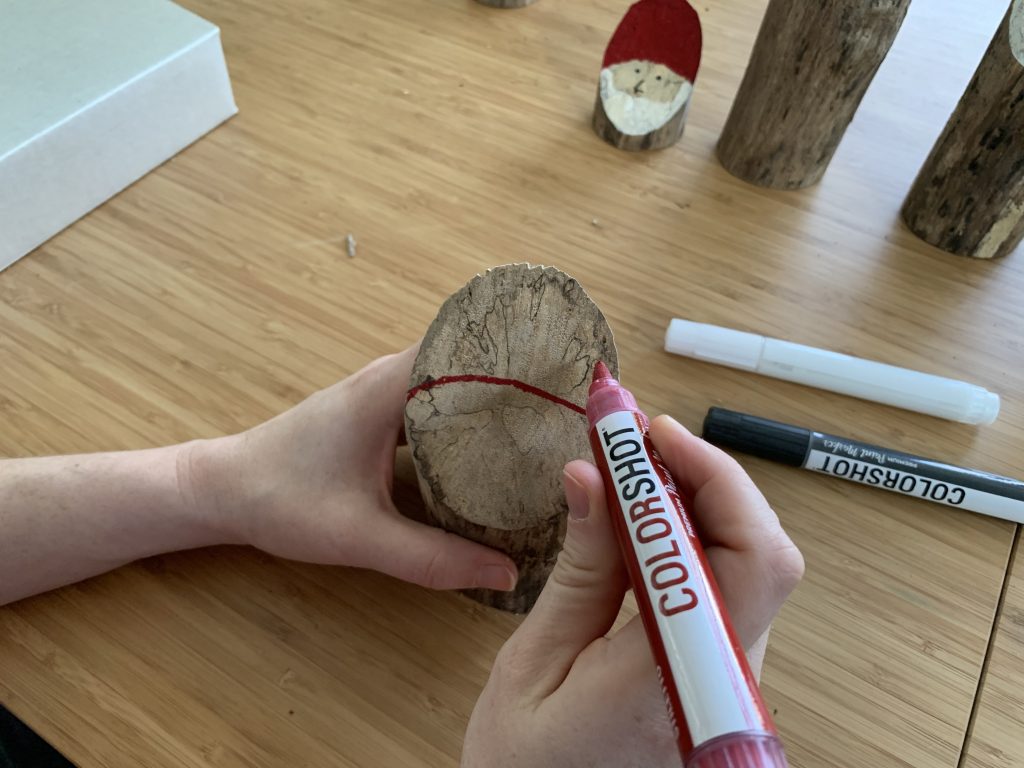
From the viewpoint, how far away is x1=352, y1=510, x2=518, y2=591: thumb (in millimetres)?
461

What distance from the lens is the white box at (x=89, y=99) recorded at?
68 cm

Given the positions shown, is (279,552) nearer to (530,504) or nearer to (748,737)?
(530,504)

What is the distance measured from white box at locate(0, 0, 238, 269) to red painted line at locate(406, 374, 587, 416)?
486mm

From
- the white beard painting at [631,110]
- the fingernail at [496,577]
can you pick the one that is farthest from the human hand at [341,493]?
the white beard painting at [631,110]

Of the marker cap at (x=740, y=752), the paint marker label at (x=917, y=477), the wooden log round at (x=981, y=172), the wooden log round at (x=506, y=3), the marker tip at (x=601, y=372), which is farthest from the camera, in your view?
the wooden log round at (x=506, y=3)

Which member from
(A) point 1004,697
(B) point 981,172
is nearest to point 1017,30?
(B) point 981,172

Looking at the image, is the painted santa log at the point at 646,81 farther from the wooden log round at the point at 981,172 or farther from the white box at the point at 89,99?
the white box at the point at 89,99

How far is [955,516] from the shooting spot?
58cm

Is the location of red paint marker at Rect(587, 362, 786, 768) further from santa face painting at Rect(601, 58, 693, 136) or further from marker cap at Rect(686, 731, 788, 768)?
santa face painting at Rect(601, 58, 693, 136)

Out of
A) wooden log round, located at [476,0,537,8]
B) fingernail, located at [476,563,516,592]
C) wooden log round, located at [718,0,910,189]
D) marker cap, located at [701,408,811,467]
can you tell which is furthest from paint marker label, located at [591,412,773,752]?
wooden log round, located at [476,0,537,8]

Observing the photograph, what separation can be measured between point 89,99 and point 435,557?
0.57m

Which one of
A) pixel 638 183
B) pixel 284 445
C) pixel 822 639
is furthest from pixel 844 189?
pixel 284 445

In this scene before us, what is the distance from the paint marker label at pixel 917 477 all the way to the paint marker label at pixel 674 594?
0.94ft

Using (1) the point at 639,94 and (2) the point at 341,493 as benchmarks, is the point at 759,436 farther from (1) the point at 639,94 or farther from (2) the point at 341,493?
(1) the point at 639,94
